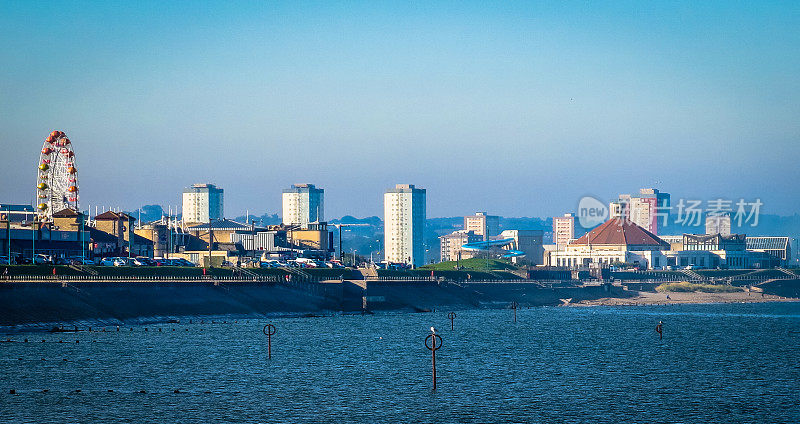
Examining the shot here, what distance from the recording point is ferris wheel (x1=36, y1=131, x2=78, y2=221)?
635 feet

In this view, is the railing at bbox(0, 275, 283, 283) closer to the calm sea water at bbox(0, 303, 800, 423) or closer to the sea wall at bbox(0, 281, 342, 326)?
the sea wall at bbox(0, 281, 342, 326)

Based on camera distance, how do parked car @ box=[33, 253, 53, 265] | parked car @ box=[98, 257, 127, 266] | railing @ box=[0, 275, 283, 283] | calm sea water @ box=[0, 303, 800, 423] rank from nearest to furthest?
calm sea water @ box=[0, 303, 800, 423]
railing @ box=[0, 275, 283, 283]
parked car @ box=[98, 257, 127, 266]
parked car @ box=[33, 253, 53, 265]

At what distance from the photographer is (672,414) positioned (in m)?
70.2

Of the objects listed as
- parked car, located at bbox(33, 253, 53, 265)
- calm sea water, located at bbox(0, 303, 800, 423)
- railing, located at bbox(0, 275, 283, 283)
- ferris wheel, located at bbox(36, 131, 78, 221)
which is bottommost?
calm sea water, located at bbox(0, 303, 800, 423)

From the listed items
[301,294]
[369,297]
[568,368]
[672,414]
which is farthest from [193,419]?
[369,297]

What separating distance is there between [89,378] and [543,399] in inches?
1367

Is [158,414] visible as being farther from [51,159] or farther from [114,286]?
[51,159]

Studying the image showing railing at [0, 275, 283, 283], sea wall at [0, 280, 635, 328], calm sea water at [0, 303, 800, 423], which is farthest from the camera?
railing at [0, 275, 283, 283]

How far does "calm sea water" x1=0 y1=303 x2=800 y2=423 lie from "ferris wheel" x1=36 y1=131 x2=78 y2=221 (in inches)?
2613

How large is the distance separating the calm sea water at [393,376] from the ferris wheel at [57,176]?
66.4 metres

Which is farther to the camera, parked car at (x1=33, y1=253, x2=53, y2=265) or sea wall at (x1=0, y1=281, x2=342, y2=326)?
parked car at (x1=33, y1=253, x2=53, y2=265)

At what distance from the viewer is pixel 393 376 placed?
90188 millimetres

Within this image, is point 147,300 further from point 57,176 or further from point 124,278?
point 57,176

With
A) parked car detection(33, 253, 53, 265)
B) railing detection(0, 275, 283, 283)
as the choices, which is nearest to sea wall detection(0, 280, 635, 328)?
railing detection(0, 275, 283, 283)
